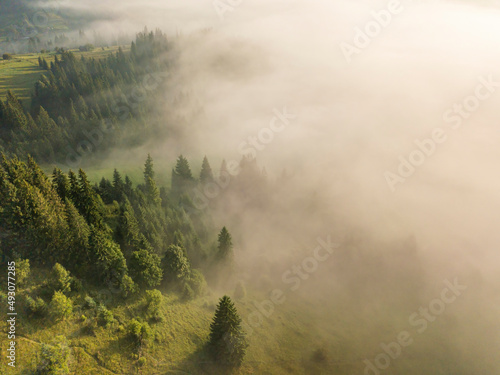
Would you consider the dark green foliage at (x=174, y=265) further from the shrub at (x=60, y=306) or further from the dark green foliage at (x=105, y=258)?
the shrub at (x=60, y=306)

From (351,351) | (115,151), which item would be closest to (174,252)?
(351,351)

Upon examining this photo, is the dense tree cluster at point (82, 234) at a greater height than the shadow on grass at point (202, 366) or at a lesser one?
greater

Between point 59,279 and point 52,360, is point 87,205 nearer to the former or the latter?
point 59,279

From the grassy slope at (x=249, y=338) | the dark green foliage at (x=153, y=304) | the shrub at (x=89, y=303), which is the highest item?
the shrub at (x=89, y=303)

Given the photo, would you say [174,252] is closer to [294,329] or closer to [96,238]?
[96,238]

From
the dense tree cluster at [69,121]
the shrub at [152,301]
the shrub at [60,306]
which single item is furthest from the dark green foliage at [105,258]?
the dense tree cluster at [69,121]

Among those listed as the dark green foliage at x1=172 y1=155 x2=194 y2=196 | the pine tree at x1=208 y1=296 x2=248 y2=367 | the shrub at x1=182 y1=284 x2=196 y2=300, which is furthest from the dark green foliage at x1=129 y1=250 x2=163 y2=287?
the dark green foliage at x1=172 y1=155 x2=194 y2=196

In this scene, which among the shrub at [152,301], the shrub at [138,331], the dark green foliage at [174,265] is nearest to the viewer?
the shrub at [138,331]
